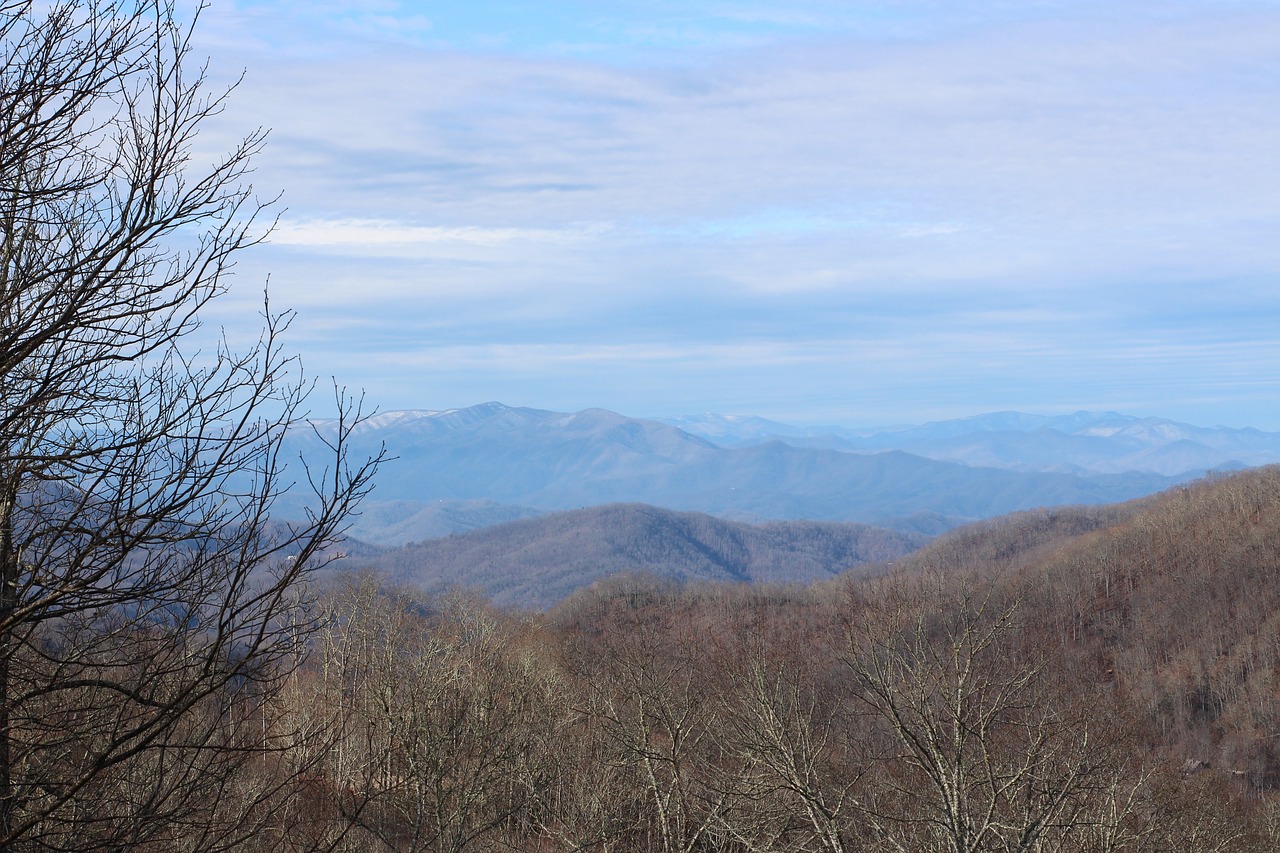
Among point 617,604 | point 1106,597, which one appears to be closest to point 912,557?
point 1106,597

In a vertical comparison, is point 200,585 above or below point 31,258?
below

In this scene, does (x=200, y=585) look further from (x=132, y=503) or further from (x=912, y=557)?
(x=912, y=557)

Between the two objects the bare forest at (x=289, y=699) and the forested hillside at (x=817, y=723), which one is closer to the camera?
the bare forest at (x=289, y=699)

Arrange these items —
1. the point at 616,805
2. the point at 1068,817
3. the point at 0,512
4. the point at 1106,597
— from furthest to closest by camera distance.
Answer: the point at 1106,597
the point at 616,805
the point at 1068,817
the point at 0,512

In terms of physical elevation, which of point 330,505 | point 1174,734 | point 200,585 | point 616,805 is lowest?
point 1174,734

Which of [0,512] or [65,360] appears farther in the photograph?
[65,360]

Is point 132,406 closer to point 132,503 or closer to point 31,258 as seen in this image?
point 132,503

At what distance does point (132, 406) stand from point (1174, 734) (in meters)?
103

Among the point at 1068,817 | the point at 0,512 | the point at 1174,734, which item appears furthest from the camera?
the point at 1174,734

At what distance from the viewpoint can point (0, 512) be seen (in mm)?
5984

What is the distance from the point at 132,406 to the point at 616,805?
20896 millimetres

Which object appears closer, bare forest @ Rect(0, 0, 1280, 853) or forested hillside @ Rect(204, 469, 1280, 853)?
bare forest @ Rect(0, 0, 1280, 853)

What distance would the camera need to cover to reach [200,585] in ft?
21.1

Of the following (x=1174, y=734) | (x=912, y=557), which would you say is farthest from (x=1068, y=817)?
(x=912, y=557)
